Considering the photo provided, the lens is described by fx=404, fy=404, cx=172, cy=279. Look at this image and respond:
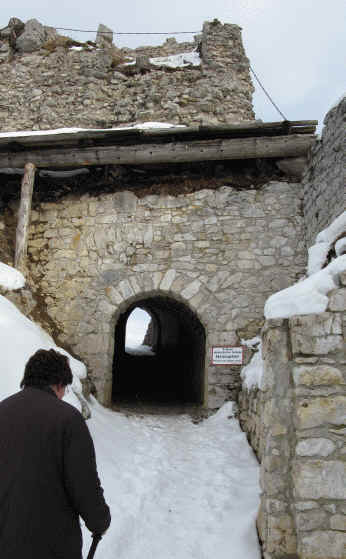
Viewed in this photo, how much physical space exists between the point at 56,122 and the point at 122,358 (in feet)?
21.0

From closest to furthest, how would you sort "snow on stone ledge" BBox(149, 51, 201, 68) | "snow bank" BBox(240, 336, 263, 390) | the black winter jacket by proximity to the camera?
the black winter jacket
"snow bank" BBox(240, 336, 263, 390)
"snow on stone ledge" BBox(149, 51, 201, 68)

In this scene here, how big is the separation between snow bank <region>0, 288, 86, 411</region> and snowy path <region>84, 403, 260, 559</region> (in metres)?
0.82

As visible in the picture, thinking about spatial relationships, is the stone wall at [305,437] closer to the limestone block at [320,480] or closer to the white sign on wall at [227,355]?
the limestone block at [320,480]

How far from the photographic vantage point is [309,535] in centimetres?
224

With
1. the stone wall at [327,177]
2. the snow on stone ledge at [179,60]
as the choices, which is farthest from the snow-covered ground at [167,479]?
the snow on stone ledge at [179,60]

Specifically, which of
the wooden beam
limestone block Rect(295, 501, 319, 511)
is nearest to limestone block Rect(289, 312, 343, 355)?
limestone block Rect(295, 501, 319, 511)

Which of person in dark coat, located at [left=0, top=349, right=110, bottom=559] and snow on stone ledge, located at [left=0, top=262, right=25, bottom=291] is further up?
snow on stone ledge, located at [left=0, top=262, right=25, bottom=291]

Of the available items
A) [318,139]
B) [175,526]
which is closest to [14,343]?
[175,526]

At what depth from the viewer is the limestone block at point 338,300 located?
2531 mm

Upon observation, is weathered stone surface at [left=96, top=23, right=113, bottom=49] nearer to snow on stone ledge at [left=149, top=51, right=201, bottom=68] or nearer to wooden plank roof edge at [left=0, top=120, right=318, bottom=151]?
snow on stone ledge at [left=149, top=51, right=201, bottom=68]

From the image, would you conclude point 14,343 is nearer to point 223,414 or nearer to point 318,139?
point 223,414

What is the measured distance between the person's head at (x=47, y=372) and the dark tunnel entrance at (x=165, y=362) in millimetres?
5329

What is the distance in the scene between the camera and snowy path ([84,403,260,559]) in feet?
8.91

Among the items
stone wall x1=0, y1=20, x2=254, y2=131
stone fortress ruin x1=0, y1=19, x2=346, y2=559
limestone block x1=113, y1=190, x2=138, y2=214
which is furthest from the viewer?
stone wall x1=0, y1=20, x2=254, y2=131
